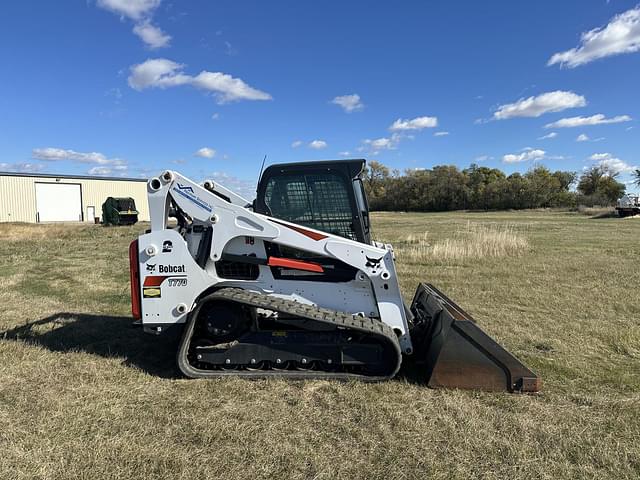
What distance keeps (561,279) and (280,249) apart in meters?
8.05

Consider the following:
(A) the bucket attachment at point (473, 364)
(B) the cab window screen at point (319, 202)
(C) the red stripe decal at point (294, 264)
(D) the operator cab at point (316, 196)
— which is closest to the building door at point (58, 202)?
(D) the operator cab at point (316, 196)

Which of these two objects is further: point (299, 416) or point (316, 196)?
point (316, 196)

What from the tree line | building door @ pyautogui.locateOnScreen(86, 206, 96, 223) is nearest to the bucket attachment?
building door @ pyautogui.locateOnScreen(86, 206, 96, 223)

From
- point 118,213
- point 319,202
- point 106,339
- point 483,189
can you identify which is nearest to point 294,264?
point 319,202

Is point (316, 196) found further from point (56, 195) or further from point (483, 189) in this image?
point (483, 189)

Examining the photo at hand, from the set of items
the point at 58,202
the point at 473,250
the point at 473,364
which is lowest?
the point at 473,364

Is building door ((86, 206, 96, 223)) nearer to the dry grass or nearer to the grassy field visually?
the dry grass

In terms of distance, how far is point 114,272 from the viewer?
11.4 m

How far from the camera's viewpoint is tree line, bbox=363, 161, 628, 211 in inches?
A: 2758

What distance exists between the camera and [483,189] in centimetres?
7525

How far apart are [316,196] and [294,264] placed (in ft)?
2.64

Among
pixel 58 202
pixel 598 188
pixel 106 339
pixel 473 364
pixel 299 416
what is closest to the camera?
pixel 299 416

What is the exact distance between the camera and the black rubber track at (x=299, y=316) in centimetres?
430

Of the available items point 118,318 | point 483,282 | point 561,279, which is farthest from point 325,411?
point 561,279
